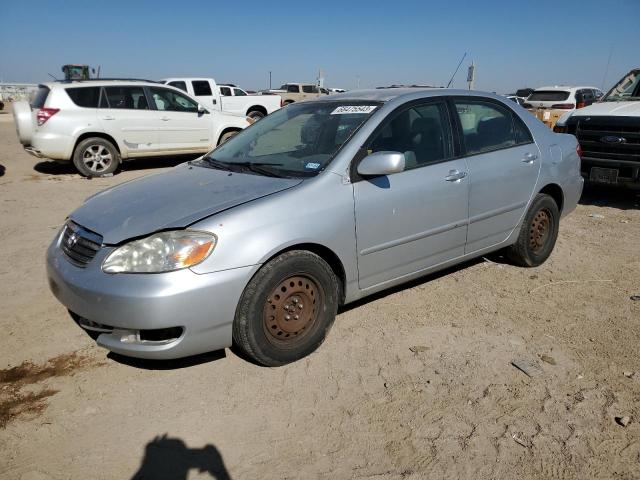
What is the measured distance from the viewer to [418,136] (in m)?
3.62

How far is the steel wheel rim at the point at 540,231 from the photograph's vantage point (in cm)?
451

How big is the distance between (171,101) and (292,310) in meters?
8.49

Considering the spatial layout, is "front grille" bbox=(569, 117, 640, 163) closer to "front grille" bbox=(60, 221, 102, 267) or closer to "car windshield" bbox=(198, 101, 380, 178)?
"car windshield" bbox=(198, 101, 380, 178)

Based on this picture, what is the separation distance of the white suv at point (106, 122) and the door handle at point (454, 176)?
7735 millimetres

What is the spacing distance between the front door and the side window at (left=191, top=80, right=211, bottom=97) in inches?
527

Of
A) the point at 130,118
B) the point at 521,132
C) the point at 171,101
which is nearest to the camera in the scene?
the point at 521,132

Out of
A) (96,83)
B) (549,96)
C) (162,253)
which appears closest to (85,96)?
(96,83)

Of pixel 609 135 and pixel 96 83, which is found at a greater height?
pixel 96 83

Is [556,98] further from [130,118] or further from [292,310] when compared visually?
[292,310]

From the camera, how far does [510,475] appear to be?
2.17m

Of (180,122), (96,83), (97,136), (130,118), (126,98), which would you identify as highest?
(96,83)

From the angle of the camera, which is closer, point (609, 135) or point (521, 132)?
point (521, 132)

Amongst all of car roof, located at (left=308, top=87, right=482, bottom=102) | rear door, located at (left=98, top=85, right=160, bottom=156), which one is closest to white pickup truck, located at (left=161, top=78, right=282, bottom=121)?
rear door, located at (left=98, top=85, right=160, bottom=156)

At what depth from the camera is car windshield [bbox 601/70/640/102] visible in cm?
771
